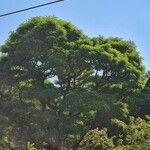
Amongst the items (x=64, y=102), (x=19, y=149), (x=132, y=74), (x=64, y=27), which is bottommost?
(x=19, y=149)

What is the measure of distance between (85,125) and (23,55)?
19.1ft

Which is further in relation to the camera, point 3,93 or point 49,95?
point 3,93

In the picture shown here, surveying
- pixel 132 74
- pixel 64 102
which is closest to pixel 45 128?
pixel 64 102

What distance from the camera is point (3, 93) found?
3634 cm

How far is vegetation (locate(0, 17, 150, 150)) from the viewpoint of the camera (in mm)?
33250

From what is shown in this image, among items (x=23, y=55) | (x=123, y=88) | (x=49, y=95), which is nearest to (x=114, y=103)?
(x=123, y=88)

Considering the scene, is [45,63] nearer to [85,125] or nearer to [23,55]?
[23,55]

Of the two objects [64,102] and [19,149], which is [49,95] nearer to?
[64,102]

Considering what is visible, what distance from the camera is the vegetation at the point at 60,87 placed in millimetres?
33250

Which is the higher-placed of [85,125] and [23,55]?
[23,55]

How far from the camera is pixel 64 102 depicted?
33.2 m

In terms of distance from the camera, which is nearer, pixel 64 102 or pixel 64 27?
pixel 64 102

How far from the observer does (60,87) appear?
3525 cm

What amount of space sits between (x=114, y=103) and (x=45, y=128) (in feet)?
15.6
